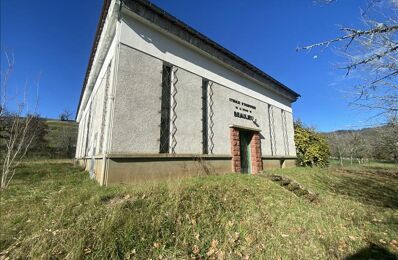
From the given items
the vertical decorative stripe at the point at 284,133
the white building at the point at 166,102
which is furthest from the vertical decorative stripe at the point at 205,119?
the vertical decorative stripe at the point at 284,133

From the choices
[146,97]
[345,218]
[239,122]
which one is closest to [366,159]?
[239,122]

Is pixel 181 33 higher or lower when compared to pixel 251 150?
higher

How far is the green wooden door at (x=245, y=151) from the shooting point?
11232 mm

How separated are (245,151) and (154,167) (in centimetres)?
625

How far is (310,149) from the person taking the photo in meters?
17.0

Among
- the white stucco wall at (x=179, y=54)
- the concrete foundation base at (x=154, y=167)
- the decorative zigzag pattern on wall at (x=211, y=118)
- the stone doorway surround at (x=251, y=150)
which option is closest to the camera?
the concrete foundation base at (x=154, y=167)

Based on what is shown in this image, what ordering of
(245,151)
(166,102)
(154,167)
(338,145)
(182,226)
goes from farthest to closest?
1. (338,145)
2. (245,151)
3. (166,102)
4. (154,167)
5. (182,226)

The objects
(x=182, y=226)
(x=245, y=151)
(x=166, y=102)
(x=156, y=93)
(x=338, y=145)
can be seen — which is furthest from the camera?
(x=338, y=145)

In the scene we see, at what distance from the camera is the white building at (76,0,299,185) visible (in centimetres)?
657

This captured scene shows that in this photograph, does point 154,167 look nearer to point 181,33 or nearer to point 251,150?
point 181,33

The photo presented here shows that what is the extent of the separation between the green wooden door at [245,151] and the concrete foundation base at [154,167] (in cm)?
152

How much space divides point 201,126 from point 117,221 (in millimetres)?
5840

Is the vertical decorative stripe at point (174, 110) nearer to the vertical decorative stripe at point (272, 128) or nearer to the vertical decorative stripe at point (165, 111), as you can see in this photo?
the vertical decorative stripe at point (165, 111)

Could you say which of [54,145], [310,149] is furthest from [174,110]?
[54,145]
